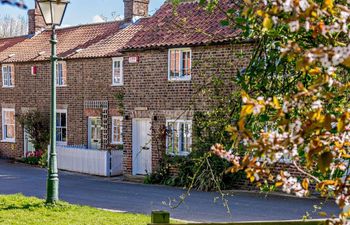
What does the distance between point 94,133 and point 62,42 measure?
643 centimetres

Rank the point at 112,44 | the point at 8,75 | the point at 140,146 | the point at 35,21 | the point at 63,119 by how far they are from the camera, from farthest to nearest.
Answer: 1. the point at 35,21
2. the point at 8,75
3. the point at 63,119
4. the point at 112,44
5. the point at 140,146

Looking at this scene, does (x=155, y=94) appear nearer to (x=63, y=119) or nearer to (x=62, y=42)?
(x=63, y=119)

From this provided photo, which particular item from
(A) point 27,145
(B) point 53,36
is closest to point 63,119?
(A) point 27,145

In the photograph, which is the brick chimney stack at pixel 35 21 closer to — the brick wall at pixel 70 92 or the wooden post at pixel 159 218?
the brick wall at pixel 70 92

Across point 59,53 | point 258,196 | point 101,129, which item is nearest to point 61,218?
point 258,196

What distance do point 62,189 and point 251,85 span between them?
47.3 ft

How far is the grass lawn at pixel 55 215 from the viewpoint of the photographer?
11.5 m

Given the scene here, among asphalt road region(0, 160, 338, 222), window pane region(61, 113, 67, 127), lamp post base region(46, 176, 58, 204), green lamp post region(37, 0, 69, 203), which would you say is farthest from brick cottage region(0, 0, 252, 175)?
lamp post base region(46, 176, 58, 204)

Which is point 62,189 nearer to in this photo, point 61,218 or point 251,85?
point 61,218

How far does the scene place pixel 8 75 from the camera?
103ft

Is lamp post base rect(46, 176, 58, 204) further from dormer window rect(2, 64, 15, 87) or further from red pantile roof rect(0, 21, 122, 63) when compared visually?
dormer window rect(2, 64, 15, 87)

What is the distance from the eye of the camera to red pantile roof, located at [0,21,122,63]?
29.0 metres

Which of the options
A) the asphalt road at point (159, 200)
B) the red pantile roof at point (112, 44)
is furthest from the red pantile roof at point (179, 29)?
the asphalt road at point (159, 200)

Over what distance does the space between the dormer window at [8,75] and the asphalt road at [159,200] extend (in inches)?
379
